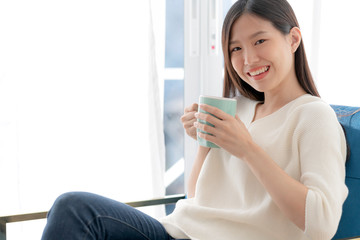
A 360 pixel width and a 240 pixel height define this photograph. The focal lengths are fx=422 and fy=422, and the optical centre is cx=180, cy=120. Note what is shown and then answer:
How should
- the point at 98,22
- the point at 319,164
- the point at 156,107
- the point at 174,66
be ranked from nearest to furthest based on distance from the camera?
the point at 319,164 < the point at 98,22 < the point at 156,107 < the point at 174,66

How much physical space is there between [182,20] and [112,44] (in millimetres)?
615

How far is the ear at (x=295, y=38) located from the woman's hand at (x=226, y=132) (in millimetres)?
288

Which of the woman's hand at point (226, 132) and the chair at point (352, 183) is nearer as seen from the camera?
the woman's hand at point (226, 132)

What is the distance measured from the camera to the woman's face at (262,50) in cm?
104

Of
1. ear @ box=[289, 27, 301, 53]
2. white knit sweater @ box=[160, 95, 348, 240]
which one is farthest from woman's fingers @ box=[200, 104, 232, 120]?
ear @ box=[289, 27, 301, 53]

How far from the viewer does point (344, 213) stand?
3.56 feet

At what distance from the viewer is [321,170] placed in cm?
89

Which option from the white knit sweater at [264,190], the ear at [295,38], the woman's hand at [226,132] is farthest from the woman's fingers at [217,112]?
the ear at [295,38]

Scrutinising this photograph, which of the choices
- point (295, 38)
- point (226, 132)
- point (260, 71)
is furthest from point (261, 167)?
point (295, 38)

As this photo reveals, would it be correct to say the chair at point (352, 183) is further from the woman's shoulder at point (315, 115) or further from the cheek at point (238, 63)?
the cheek at point (238, 63)

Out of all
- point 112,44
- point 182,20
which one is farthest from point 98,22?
point 182,20

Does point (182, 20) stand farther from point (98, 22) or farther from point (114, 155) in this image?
point (114, 155)

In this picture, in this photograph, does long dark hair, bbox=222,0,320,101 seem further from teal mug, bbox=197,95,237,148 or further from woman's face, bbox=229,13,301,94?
teal mug, bbox=197,95,237,148

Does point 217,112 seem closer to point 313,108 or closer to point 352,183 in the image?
point 313,108
